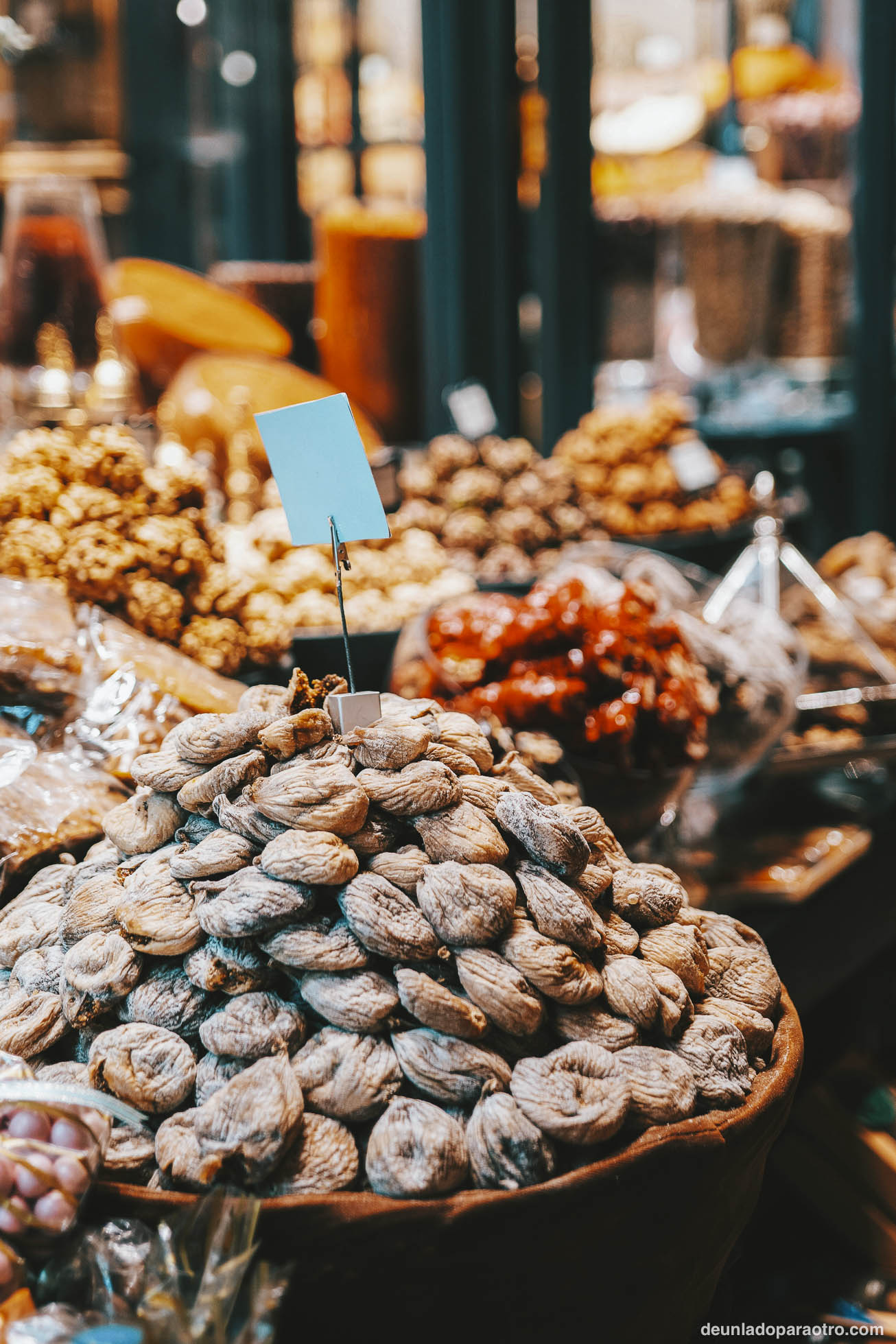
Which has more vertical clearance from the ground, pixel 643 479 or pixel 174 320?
pixel 174 320

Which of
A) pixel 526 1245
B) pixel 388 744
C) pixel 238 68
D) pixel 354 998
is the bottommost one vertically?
pixel 526 1245

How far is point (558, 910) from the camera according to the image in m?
0.67

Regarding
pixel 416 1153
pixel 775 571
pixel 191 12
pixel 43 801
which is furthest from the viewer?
pixel 191 12

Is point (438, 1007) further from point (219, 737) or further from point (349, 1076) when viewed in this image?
point (219, 737)

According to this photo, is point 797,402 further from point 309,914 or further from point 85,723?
point 309,914

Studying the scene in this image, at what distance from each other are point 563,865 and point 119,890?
0.94 ft

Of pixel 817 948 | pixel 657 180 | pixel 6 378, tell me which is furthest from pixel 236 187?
pixel 817 948

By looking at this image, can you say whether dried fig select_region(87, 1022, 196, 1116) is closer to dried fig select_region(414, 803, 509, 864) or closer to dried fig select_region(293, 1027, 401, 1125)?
dried fig select_region(293, 1027, 401, 1125)

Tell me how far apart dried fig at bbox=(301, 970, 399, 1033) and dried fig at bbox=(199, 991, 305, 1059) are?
0.05 ft

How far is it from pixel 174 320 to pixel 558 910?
184cm

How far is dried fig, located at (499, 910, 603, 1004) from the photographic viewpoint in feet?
2.14

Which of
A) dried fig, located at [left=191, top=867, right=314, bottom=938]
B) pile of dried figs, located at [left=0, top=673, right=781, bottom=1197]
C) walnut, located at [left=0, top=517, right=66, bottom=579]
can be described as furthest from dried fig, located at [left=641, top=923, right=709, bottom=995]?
walnut, located at [left=0, top=517, right=66, bottom=579]

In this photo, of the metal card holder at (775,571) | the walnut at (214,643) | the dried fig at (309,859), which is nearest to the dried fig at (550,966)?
the dried fig at (309,859)

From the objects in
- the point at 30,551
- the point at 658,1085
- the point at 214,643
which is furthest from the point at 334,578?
the point at 658,1085
